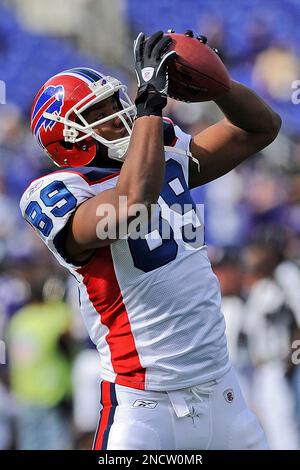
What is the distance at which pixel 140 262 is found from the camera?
9.37ft

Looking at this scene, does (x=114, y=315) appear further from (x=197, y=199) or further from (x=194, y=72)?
(x=197, y=199)

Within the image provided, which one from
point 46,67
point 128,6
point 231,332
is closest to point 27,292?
point 231,332

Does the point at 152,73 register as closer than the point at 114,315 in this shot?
Yes

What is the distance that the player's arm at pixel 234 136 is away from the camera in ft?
10.5

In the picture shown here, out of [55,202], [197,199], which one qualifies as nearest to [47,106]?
[55,202]

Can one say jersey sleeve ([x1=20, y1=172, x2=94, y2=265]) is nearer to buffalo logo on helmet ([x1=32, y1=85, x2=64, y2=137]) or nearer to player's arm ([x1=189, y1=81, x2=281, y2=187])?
buffalo logo on helmet ([x1=32, y1=85, x2=64, y2=137])

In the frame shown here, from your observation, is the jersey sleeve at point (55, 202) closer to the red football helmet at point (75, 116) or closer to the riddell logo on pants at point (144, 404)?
the red football helmet at point (75, 116)

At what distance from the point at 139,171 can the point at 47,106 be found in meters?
0.58

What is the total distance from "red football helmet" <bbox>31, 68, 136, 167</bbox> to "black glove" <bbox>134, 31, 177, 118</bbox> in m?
0.22

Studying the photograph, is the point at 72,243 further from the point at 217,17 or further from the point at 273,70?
the point at 217,17

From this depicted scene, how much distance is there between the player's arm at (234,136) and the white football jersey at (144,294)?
0.34 metres

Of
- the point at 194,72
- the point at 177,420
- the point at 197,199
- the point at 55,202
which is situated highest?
the point at 194,72

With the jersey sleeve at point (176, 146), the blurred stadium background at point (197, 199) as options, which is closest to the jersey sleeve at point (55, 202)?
the jersey sleeve at point (176, 146)

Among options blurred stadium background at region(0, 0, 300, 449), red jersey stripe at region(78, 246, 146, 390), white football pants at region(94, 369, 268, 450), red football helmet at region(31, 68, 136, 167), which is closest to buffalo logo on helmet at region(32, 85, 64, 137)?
red football helmet at region(31, 68, 136, 167)
